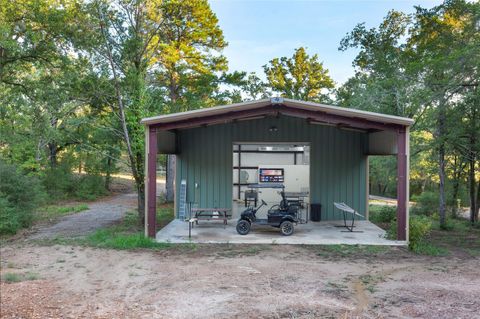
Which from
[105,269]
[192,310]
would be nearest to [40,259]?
[105,269]

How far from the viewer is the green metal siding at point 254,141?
10.9 meters

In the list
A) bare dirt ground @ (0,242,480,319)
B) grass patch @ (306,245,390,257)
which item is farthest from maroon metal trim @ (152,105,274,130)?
grass patch @ (306,245,390,257)

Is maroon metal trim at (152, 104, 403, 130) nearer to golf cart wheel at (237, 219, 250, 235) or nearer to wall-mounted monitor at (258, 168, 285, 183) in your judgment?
golf cart wheel at (237, 219, 250, 235)

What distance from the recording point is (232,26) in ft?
57.3

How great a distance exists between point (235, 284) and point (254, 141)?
20.5 ft

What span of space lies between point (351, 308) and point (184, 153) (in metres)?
7.58

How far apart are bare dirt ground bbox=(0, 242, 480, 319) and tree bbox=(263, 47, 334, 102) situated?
54.9 ft

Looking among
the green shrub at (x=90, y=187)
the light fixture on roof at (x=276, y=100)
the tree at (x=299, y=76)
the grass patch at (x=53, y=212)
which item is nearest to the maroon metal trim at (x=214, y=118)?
the light fixture on roof at (x=276, y=100)

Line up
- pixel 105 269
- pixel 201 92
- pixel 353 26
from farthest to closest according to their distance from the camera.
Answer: pixel 201 92 → pixel 353 26 → pixel 105 269

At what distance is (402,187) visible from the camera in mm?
7809

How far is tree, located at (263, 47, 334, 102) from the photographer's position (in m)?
22.8

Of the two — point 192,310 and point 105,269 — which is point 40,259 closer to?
point 105,269

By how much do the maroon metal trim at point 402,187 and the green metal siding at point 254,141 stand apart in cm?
303

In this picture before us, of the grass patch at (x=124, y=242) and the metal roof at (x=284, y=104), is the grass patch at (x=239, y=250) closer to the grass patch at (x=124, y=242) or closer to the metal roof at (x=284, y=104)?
the grass patch at (x=124, y=242)
